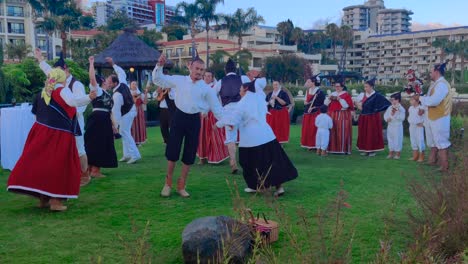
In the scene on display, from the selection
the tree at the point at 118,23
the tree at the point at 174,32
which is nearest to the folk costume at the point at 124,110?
the tree at the point at 118,23

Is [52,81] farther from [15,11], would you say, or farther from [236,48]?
[15,11]

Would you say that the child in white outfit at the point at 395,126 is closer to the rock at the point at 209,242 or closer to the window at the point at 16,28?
the rock at the point at 209,242

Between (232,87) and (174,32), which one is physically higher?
(174,32)

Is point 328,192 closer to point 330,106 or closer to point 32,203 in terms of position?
point 32,203

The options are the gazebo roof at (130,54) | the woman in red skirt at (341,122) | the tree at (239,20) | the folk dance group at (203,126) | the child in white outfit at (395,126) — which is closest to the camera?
the folk dance group at (203,126)

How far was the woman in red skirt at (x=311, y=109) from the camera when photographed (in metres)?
11.6

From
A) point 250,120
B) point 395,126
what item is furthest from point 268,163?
point 395,126

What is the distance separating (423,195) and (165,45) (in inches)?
2679

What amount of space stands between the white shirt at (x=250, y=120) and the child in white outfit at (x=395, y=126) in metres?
4.76

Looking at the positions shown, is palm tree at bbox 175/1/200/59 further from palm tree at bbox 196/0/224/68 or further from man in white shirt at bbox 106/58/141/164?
man in white shirt at bbox 106/58/141/164

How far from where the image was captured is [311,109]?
11.7 m

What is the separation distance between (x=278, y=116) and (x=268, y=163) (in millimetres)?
5354

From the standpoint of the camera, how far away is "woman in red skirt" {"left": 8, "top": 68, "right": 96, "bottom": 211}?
18.4ft

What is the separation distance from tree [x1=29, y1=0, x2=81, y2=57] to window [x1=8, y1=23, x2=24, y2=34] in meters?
14.0
